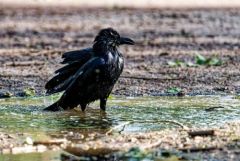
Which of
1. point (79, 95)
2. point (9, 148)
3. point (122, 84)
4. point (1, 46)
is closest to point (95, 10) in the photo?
point (1, 46)

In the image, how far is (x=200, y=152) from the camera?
7.34m

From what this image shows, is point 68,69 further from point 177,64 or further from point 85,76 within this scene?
point 177,64

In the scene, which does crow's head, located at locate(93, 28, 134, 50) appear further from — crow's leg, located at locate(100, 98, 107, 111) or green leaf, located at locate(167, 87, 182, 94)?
green leaf, located at locate(167, 87, 182, 94)

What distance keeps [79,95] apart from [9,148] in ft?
7.96

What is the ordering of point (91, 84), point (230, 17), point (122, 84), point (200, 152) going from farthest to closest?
point (230, 17), point (122, 84), point (91, 84), point (200, 152)

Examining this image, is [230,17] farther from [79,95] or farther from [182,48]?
[79,95]

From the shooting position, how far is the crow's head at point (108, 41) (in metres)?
10.1

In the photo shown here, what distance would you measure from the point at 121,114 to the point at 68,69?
826 mm

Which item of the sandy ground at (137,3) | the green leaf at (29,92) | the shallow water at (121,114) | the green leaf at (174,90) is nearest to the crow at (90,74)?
the shallow water at (121,114)

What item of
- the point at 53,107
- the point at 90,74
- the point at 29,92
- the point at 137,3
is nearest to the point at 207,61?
the point at 29,92

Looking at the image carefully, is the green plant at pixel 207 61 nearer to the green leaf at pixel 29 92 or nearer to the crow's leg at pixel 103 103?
the green leaf at pixel 29 92

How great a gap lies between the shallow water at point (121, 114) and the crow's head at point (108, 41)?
649mm

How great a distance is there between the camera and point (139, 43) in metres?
17.4

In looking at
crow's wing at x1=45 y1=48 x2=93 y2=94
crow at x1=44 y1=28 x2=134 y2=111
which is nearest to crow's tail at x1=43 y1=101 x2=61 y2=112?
crow at x1=44 y1=28 x2=134 y2=111
